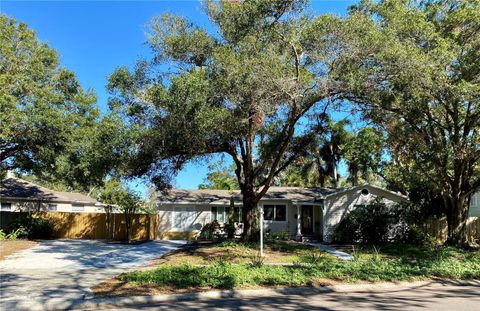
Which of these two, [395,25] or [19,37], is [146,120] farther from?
[19,37]

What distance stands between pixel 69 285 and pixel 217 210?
60.7 feet

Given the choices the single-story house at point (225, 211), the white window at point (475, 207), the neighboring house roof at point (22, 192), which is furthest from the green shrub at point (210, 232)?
the white window at point (475, 207)

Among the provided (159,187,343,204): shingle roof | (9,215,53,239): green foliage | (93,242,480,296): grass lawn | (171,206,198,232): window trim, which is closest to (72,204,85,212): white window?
(9,215,53,239): green foliage

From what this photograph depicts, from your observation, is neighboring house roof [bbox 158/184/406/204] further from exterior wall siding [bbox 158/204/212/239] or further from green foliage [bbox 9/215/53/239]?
green foliage [bbox 9/215/53/239]

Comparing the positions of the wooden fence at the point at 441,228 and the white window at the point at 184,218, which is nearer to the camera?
the wooden fence at the point at 441,228

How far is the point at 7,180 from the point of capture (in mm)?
33531

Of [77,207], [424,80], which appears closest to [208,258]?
[424,80]

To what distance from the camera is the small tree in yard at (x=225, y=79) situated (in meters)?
13.2

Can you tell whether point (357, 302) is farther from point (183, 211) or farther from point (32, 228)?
point (32, 228)

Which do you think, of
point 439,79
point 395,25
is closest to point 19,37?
point 395,25

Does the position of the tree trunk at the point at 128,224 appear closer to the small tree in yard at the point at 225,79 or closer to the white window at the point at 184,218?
the white window at the point at 184,218

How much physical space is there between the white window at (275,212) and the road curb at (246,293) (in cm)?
1727

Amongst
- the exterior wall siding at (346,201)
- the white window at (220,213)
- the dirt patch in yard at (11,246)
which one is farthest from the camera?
the white window at (220,213)

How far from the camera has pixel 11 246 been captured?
21.7 meters
